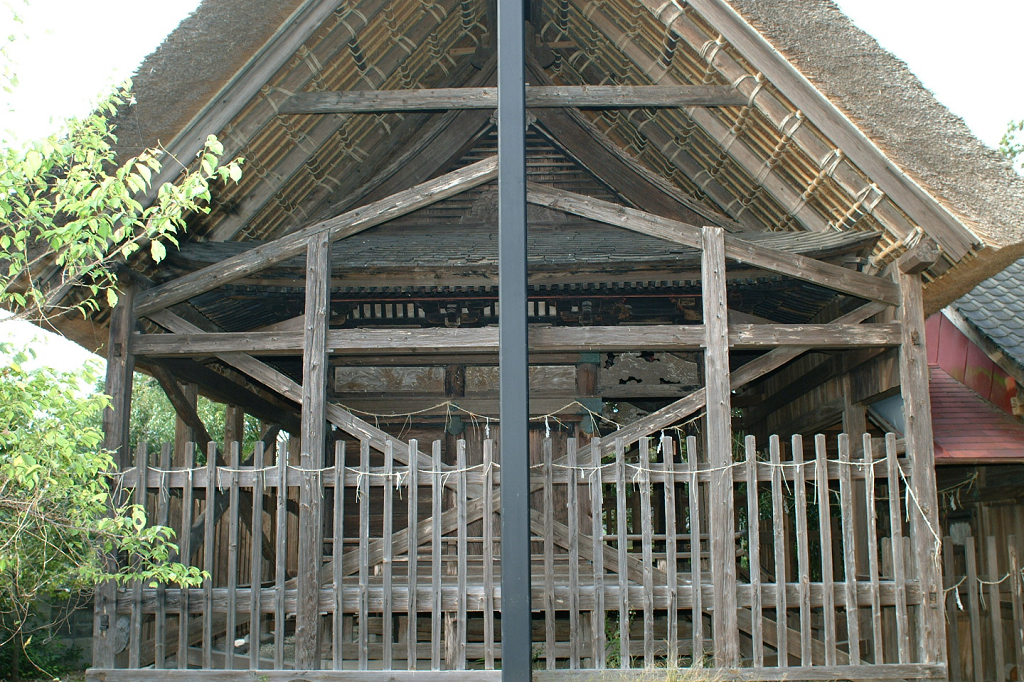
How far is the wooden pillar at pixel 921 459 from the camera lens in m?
5.95

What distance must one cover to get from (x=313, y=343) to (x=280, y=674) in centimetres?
222

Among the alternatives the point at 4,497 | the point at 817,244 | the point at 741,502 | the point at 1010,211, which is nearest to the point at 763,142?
the point at 817,244

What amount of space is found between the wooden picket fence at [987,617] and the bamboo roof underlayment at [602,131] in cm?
214

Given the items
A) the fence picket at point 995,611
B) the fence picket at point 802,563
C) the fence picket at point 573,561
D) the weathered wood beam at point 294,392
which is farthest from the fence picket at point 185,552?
the fence picket at point 995,611

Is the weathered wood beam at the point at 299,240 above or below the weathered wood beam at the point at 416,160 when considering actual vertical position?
below

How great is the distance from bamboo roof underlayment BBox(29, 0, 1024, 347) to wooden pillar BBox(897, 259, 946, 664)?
13.1 inches

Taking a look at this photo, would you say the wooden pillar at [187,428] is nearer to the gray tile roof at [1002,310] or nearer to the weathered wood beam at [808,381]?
the weathered wood beam at [808,381]

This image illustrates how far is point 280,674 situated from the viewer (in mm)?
5785

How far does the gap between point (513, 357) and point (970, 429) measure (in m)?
5.37

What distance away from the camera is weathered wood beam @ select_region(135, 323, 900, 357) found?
20.8 feet

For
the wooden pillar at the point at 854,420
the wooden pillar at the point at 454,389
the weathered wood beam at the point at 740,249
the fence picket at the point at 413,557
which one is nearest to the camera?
the fence picket at the point at 413,557

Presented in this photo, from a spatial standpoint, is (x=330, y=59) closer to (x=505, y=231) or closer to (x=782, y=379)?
(x=505, y=231)

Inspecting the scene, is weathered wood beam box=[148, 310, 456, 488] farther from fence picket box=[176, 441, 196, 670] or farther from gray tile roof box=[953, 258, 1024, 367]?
gray tile roof box=[953, 258, 1024, 367]

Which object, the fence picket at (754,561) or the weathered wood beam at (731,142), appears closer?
the fence picket at (754,561)
